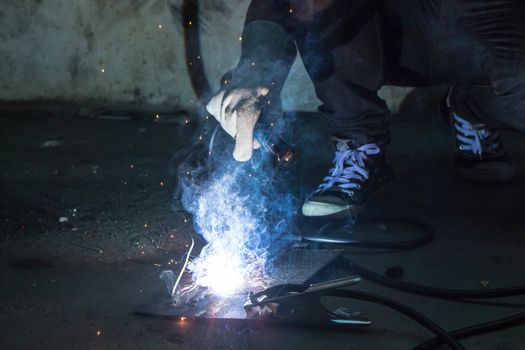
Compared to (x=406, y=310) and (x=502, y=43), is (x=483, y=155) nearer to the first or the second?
(x=502, y=43)

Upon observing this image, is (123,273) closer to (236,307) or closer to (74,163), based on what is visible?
(236,307)

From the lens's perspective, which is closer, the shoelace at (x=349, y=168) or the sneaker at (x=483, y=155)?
the shoelace at (x=349, y=168)

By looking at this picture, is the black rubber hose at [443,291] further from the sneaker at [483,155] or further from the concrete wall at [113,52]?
the concrete wall at [113,52]

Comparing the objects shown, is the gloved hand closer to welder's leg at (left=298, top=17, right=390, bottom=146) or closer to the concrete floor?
the concrete floor

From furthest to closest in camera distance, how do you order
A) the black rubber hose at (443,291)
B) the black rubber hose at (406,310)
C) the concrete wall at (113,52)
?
the concrete wall at (113,52)
the black rubber hose at (443,291)
the black rubber hose at (406,310)

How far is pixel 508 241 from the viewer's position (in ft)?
7.66

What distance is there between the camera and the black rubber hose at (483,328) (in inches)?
66.4

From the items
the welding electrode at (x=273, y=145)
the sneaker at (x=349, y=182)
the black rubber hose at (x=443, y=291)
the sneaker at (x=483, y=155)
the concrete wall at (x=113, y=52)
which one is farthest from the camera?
the concrete wall at (x=113, y=52)

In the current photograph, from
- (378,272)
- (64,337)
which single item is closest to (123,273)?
(64,337)

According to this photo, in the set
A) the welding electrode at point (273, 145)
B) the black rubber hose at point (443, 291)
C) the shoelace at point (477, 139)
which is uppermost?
the welding electrode at point (273, 145)

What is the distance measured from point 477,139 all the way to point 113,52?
2.07 meters

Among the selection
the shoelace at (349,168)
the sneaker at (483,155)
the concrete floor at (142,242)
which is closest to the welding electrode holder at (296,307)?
the concrete floor at (142,242)

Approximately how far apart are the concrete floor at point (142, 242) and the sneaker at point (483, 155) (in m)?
0.06

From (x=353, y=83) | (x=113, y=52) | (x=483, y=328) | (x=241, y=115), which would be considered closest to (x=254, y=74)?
(x=241, y=115)
